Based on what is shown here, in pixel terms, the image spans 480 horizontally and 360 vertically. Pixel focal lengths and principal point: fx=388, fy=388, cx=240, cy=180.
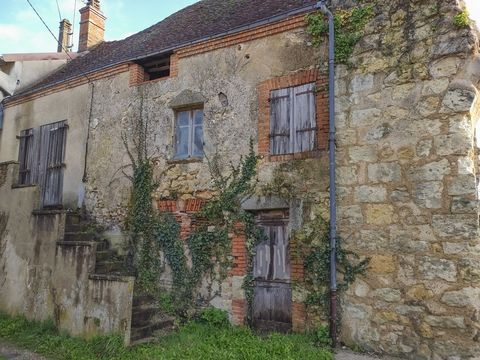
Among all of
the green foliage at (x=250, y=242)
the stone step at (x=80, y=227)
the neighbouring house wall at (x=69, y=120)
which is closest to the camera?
the green foliage at (x=250, y=242)

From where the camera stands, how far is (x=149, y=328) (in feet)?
21.7

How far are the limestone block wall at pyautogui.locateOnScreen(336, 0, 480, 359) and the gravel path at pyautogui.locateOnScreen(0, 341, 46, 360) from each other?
4.86 meters

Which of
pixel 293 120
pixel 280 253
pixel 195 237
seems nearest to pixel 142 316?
pixel 195 237

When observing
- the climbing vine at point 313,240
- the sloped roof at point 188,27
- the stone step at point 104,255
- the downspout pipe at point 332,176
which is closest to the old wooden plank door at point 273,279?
the climbing vine at point 313,240

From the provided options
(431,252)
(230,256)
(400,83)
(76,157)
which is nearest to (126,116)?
(76,157)

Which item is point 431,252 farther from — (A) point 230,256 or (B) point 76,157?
(B) point 76,157

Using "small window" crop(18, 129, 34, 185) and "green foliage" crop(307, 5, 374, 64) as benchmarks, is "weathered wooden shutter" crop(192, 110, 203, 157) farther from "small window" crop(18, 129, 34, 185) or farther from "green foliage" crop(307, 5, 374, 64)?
"small window" crop(18, 129, 34, 185)

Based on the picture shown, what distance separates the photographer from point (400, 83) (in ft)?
18.7

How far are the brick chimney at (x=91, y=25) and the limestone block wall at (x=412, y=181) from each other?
9894 mm

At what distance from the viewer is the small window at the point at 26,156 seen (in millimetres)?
10367

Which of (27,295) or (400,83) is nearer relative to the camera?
(400,83)

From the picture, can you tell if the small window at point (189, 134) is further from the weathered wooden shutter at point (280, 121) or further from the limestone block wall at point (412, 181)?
the limestone block wall at point (412, 181)

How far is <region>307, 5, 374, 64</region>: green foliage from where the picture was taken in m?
6.10

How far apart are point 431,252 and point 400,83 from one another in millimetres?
2447
